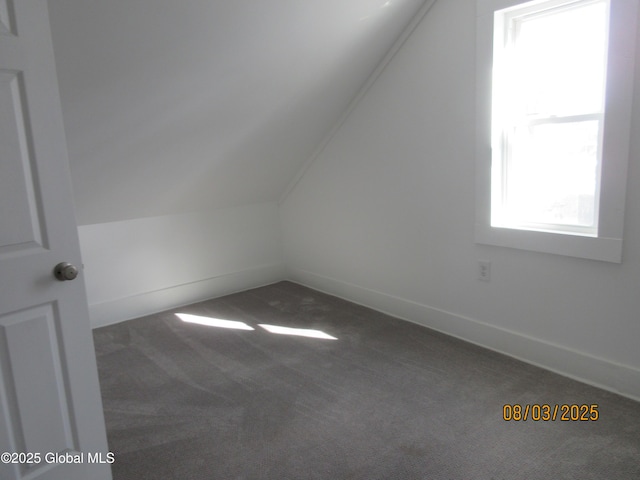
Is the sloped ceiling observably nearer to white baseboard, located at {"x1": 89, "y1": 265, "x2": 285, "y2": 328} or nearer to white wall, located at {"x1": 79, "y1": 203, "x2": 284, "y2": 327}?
white wall, located at {"x1": 79, "y1": 203, "x2": 284, "y2": 327}

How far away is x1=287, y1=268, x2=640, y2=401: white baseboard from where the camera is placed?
95.2 inches

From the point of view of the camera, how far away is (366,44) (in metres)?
3.09

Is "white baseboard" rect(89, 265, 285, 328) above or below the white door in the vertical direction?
below

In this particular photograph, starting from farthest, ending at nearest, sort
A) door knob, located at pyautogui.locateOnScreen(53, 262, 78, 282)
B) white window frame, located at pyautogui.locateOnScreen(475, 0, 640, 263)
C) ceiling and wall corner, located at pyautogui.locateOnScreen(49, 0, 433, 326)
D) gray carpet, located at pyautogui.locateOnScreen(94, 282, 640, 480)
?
ceiling and wall corner, located at pyautogui.locateOnScreen(49, 0, 433, 326) → white window frame, located at pyautogui.locateOnScreen(475, 0, 640, 263) → gray carpet, located at pyautogui.locateOnScreen(94, 282, 640, 480) → door knob, located at pyautogui.locateOnScreen(53, 262, 78, 282)

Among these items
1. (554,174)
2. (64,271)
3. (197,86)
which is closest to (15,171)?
(64,271)

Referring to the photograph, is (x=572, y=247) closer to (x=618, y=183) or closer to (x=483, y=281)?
(x=618, y=183)

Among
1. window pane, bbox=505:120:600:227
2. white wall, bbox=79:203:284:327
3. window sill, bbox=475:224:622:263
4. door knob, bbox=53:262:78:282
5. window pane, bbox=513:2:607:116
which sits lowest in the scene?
white wall, bbox=79:203:284:327

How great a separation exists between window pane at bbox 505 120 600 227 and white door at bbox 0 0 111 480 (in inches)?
93.2

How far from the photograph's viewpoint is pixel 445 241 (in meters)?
3.17

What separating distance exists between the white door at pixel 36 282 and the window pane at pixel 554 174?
237cm

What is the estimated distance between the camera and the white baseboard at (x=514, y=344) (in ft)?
7.93
